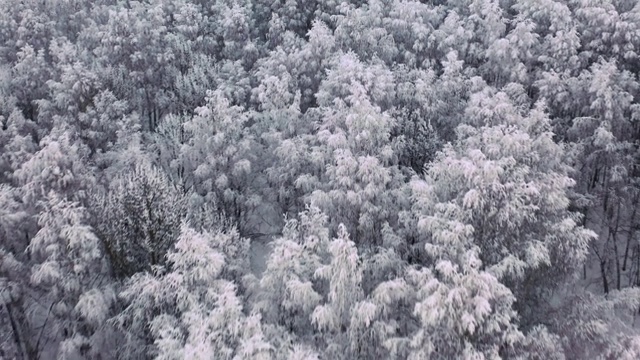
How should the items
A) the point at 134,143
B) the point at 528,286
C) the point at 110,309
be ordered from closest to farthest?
the point at 528,286 < the point at 110,309 < the point at 134,143

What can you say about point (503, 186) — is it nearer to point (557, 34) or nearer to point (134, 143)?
point (557, 34)

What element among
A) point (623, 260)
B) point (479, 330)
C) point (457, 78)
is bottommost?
point (623, 260)

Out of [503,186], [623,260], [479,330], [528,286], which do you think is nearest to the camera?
[479,330]

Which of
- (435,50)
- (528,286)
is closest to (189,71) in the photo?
(435,50)

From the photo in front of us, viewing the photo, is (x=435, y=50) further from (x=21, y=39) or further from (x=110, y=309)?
(x=21, y=39)

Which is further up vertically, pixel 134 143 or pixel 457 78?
pixel 457 78

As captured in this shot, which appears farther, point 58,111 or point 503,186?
point 58,111

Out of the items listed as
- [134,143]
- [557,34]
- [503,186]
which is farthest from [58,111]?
[557,34]
